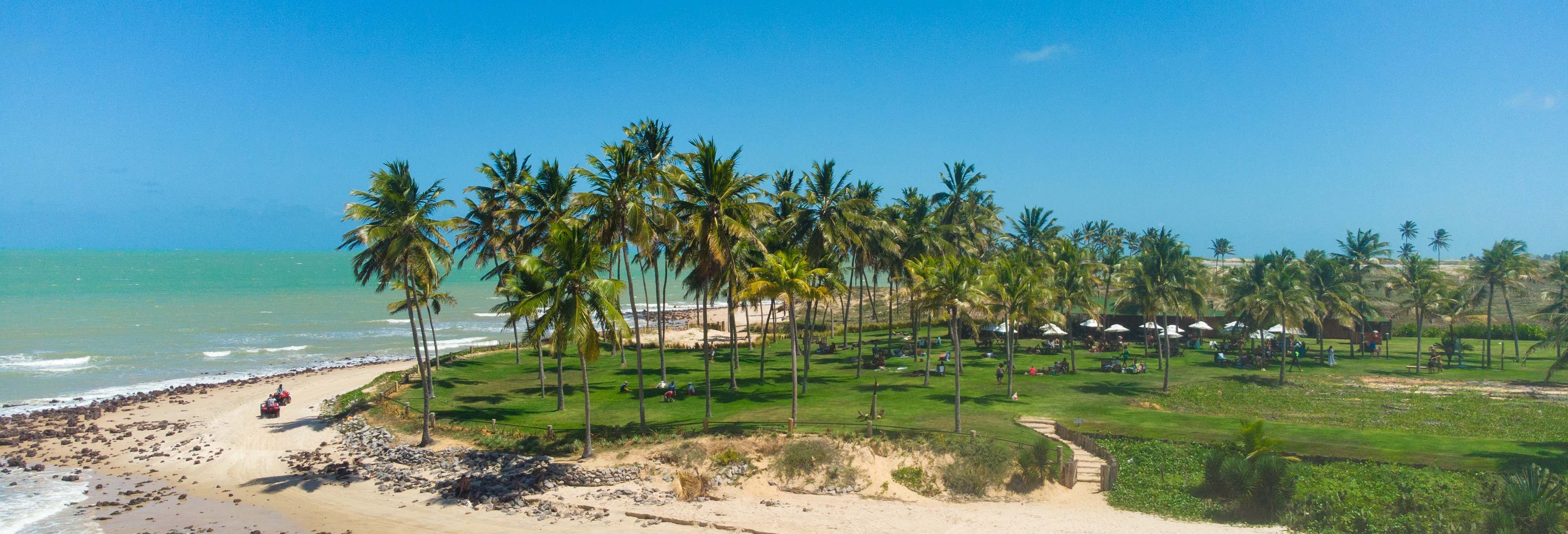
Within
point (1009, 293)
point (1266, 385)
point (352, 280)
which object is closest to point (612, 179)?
point (1009, 293)

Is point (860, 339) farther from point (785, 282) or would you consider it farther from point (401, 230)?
point (401, 230)

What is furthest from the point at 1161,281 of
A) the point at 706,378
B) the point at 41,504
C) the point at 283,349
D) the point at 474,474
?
the point at 283,349

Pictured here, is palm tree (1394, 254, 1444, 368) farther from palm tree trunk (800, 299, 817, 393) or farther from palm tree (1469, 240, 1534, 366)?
palm tree trunk (800, 299, 817, 393)

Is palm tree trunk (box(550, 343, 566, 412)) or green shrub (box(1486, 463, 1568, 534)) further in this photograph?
palm tree trunk (box(550, 343, 566, 412))

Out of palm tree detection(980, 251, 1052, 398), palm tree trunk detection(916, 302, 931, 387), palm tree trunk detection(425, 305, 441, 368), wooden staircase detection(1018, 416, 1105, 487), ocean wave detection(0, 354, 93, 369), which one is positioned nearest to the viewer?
wooden staircase detection(1018, 416, 1105, 487)

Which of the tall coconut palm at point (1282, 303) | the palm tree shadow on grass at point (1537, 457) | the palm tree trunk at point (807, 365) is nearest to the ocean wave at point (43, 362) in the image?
the palm tree trunk at point (807, 365)

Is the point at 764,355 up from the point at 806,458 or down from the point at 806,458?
up

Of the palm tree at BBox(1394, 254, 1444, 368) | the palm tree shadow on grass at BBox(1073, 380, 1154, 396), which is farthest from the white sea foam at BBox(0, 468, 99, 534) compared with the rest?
the palm tree at BBox(1394, 254, 1444, 368)
